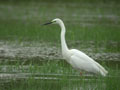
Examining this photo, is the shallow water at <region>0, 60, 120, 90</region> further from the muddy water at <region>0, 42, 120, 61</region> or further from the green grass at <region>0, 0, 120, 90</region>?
the muddy water at <region>0, 42, 120, 61</region>

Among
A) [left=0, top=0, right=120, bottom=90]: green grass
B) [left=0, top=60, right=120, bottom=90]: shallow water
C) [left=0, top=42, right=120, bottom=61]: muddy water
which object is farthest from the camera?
[left=0, top=42, right=120, bottom=61]: muddy water

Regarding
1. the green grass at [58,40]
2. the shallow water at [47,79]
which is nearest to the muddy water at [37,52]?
the green grass at [58,40]

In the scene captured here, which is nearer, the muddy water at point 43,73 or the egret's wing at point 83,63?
the muddy water at point 43,73

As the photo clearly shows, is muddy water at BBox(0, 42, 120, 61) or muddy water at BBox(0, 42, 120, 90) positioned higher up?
muddy water at BBox(0, 42, 120, 61)

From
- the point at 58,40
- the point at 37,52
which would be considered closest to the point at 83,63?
the point at 37,52

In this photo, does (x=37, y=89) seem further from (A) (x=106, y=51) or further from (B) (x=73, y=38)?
(B) (x=73, y=38)

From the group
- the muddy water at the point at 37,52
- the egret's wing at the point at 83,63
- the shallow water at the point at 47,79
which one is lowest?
the shallow water at the point at 47,79

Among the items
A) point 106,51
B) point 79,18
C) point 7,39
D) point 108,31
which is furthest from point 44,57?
point 79,18

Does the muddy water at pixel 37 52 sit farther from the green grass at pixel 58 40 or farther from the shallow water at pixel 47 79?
the shallow water at pixel 47 79

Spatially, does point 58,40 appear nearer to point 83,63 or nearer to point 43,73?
point 83,63

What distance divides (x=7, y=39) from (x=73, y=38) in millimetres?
2927

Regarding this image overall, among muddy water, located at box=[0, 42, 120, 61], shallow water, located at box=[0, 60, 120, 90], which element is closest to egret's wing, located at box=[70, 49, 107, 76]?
shallow water, located at box=[0, 60, 120, 90]

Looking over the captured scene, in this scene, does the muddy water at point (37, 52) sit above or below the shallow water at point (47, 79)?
above

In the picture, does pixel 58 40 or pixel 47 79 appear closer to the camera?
pixel 47 79
